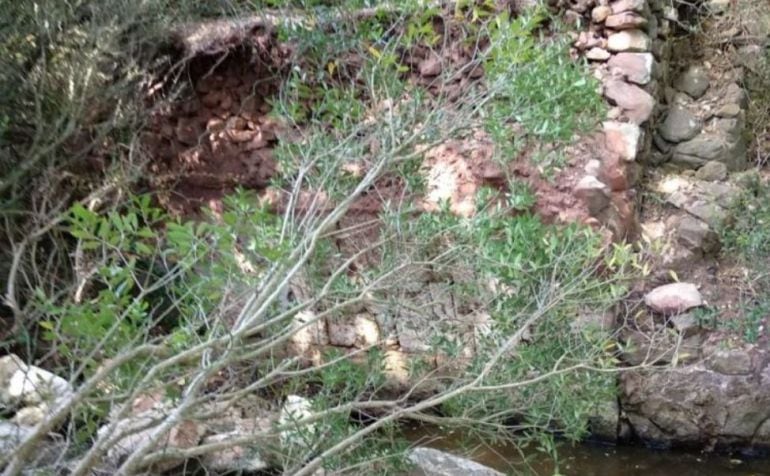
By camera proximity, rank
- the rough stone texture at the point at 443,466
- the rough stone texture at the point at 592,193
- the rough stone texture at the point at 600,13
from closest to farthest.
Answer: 1. the rough stone texture at the point at 443,466
2. the rough stone texture at the point at 592,193
3. the rough stone texture at the point at 600,13

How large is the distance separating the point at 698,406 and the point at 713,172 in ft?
5.05

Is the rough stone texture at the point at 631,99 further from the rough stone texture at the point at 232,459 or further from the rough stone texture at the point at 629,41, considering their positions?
the rough stone texture at the point at 232,459

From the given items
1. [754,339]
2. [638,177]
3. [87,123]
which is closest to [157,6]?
[87,123]

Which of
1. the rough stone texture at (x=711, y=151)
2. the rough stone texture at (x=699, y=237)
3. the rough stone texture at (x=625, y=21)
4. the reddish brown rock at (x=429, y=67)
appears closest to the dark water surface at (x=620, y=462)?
the rough stone texture at (x=699, y=237)

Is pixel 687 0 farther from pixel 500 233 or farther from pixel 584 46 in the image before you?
pixel 500 233

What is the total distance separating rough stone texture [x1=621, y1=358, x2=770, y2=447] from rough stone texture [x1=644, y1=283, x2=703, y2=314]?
35 cm

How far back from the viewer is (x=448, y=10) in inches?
142

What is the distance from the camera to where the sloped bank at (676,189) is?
4230 mm

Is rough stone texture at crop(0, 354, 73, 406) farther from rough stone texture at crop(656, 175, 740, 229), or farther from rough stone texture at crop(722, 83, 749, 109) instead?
rough stone texture at crop(722, 83, 749, 109)

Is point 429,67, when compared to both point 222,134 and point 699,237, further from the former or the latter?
point 699,237

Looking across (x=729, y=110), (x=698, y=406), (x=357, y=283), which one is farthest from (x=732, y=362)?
(x=357, y=283)

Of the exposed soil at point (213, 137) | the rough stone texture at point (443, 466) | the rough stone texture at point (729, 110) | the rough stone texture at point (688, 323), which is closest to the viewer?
the rough stone texture at point (443, 466)

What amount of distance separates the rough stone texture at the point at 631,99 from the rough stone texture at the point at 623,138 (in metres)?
0.06

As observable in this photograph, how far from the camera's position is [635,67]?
183 inches
